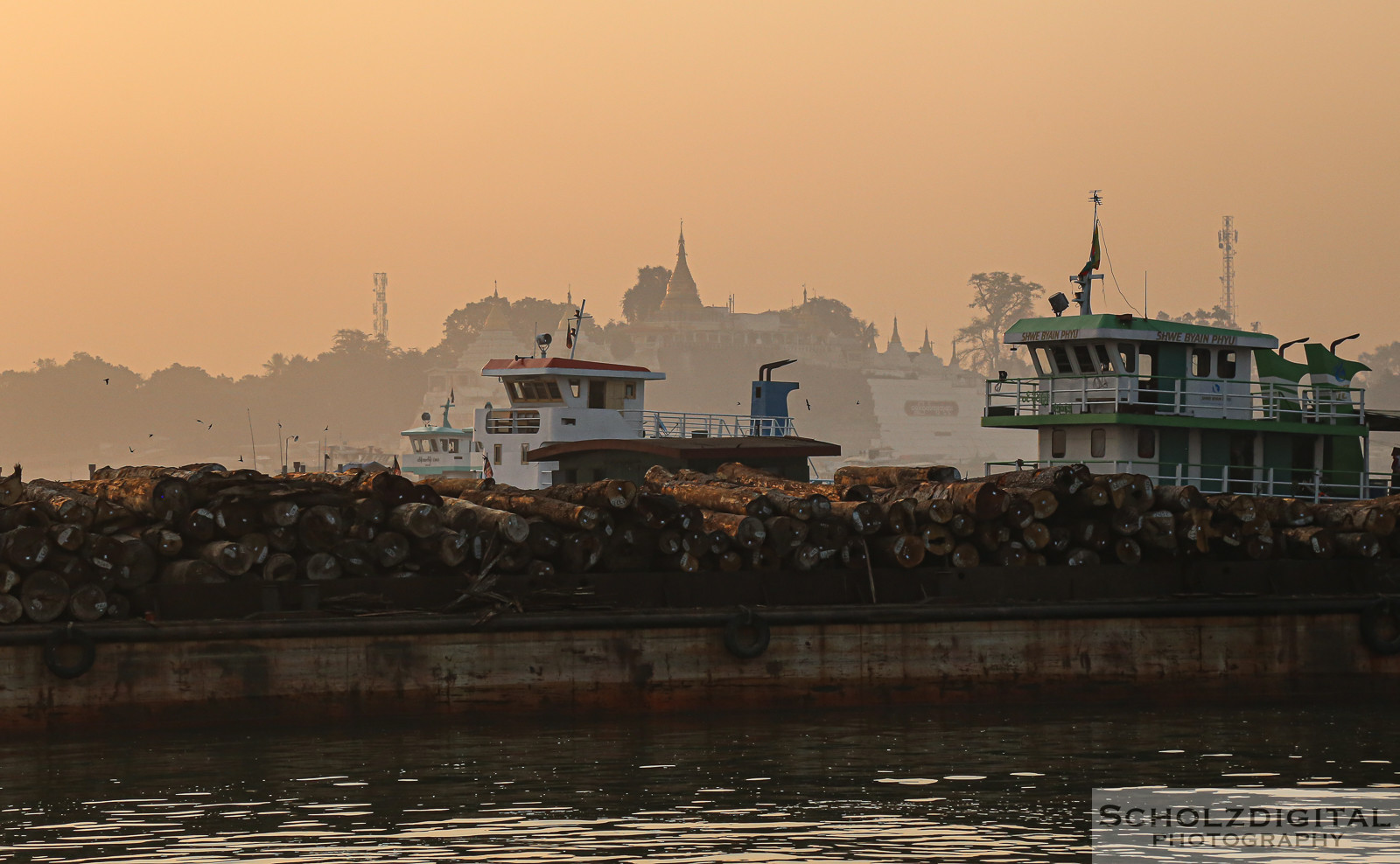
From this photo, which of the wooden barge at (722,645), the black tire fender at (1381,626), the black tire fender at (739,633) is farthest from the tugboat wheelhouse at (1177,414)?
the black tire fender at (739,633)

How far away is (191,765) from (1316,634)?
43.4 ft

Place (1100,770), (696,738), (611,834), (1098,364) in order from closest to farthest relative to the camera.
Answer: (611,834) < (1100,770) < (696,738) < (1098,364)

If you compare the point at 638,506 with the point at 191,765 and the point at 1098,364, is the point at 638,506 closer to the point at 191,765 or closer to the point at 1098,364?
the point at 191,765

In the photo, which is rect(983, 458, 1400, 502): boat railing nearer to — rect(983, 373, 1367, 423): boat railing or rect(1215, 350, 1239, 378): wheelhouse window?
rect(983, 373, 1367, 423): boat railing

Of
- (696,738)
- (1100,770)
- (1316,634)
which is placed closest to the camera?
(1100,770)

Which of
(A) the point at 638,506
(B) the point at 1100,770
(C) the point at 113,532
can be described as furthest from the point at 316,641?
(B) the point at 1100,770

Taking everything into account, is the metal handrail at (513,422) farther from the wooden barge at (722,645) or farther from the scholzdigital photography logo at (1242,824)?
the scholzdigital photography logo at (1242,824)

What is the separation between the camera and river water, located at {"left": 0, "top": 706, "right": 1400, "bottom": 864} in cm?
1312

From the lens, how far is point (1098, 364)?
29.4m

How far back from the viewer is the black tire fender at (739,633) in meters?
19.1

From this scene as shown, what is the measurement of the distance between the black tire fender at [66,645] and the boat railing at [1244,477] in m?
16.0

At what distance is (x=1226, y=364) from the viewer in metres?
30.1

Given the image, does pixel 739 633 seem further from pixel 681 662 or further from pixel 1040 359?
pixel 1040 359

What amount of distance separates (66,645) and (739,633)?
23.6 ft
